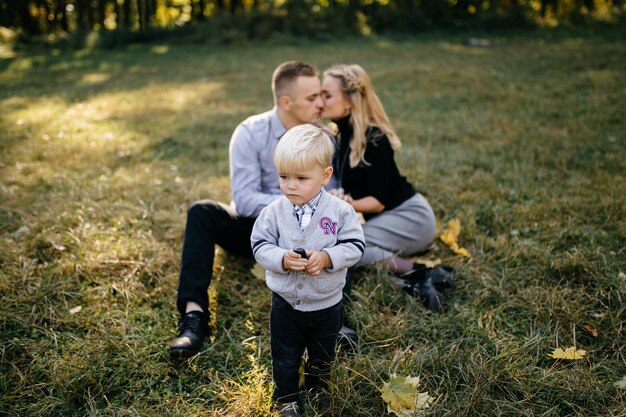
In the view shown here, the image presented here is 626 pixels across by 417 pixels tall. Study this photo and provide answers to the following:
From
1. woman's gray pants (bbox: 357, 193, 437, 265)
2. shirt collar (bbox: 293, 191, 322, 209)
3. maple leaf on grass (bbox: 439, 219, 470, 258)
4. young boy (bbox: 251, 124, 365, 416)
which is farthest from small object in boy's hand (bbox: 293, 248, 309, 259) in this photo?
maple leaf on grass (bbox: 439, 219, 470, 258)

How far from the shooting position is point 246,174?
3.48 metres

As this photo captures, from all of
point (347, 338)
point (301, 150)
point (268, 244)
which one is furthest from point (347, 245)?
point (347, 338)

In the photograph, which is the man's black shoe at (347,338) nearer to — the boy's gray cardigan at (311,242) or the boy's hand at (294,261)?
the boy's gray cardigan at (311,242)

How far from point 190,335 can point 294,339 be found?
2.71 ft

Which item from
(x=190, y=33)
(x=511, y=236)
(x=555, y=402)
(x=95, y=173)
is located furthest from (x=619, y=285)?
(x=190, y=33)

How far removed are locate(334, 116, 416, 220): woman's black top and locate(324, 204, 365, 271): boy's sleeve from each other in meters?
1.30

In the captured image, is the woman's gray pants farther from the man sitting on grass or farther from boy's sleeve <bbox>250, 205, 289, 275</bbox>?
boy's sleeve <bbox>250, 205, 289, 275</bbox>

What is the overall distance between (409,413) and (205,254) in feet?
5.51

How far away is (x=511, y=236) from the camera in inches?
154

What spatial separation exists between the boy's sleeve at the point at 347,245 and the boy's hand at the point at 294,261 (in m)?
0.15

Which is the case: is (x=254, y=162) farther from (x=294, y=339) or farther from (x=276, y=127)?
(x=294, y=339)

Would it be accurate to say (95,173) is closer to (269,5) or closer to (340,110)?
(340,110)

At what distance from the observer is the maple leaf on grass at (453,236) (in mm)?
3722

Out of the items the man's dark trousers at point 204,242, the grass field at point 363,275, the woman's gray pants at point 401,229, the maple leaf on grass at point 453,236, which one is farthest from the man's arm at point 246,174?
the maple leaf on grass at point 453,236
